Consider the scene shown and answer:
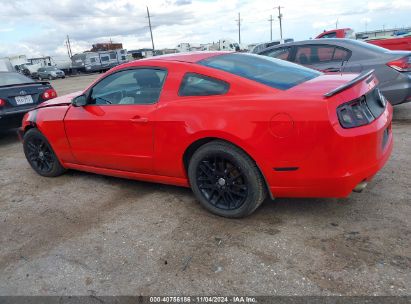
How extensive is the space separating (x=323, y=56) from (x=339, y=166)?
167 inches

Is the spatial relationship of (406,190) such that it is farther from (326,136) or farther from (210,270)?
(210,270)

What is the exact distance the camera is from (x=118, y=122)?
3732 millimetres

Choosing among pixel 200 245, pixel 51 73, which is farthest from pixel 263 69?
pixel 51 73

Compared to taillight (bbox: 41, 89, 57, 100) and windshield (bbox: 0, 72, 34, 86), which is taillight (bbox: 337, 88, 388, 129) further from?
windshield (bbox: 0, 72, 34, 86)

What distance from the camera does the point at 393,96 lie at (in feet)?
19.3

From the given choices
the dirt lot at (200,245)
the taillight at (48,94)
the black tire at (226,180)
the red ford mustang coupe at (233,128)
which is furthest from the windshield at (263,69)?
the taillight at (48,94)

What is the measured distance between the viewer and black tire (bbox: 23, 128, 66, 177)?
15.7 feet

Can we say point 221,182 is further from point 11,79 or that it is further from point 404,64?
point 11,79

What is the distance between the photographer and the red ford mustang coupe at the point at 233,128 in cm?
276

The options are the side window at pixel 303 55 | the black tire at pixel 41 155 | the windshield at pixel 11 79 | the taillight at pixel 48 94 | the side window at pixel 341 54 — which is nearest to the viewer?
the black tire at pixel 41 155

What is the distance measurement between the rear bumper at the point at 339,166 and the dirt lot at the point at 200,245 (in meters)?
0.35

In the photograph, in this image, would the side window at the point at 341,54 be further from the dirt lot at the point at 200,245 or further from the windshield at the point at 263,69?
the windshield at the point at 263,69

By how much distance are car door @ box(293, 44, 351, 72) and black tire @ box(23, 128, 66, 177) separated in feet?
14.5

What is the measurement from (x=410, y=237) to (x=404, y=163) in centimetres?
172
